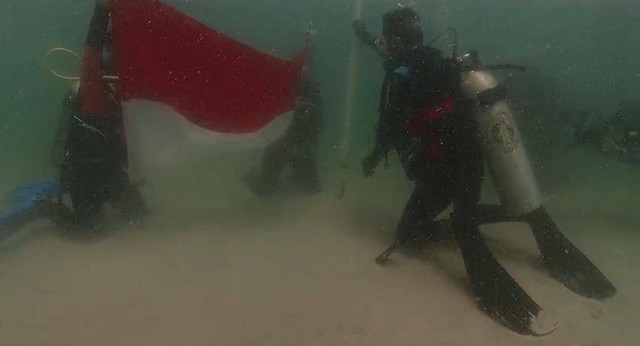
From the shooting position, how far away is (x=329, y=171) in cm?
1109

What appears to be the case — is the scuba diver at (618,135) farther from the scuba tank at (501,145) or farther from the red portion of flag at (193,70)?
the red portion of flag at (193,70)

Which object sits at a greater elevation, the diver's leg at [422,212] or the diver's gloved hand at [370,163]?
the diver's gloved hand at [370,163]

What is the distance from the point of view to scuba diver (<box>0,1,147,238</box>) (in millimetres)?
4781

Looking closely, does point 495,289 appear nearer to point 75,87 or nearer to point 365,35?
point 365,35

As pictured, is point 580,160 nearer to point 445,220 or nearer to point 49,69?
Answer: point 445,220

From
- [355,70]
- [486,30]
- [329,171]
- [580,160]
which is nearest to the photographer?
[355,70]

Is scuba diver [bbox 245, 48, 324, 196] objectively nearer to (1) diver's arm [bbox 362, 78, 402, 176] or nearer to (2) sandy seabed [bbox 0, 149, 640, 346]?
(2) sandy seabed [bbox 0, 149, 640, 346]

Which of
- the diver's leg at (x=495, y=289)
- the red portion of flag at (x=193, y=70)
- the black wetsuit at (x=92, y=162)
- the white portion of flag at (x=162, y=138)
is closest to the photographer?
the diver's leg at (x=495, y=289)

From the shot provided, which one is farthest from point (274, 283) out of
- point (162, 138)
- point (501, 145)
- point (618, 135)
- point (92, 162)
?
point (618, 135)

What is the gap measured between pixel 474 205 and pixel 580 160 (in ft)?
20.8

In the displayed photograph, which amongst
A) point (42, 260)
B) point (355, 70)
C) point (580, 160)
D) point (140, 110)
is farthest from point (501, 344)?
point (580, 160)

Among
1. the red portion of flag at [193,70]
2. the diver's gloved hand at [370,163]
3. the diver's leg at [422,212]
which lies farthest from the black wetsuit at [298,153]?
the diver's leg at [422,212]

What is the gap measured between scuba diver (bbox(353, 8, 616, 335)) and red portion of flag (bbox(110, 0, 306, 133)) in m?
1.33

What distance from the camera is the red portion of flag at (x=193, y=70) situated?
4613 mm
